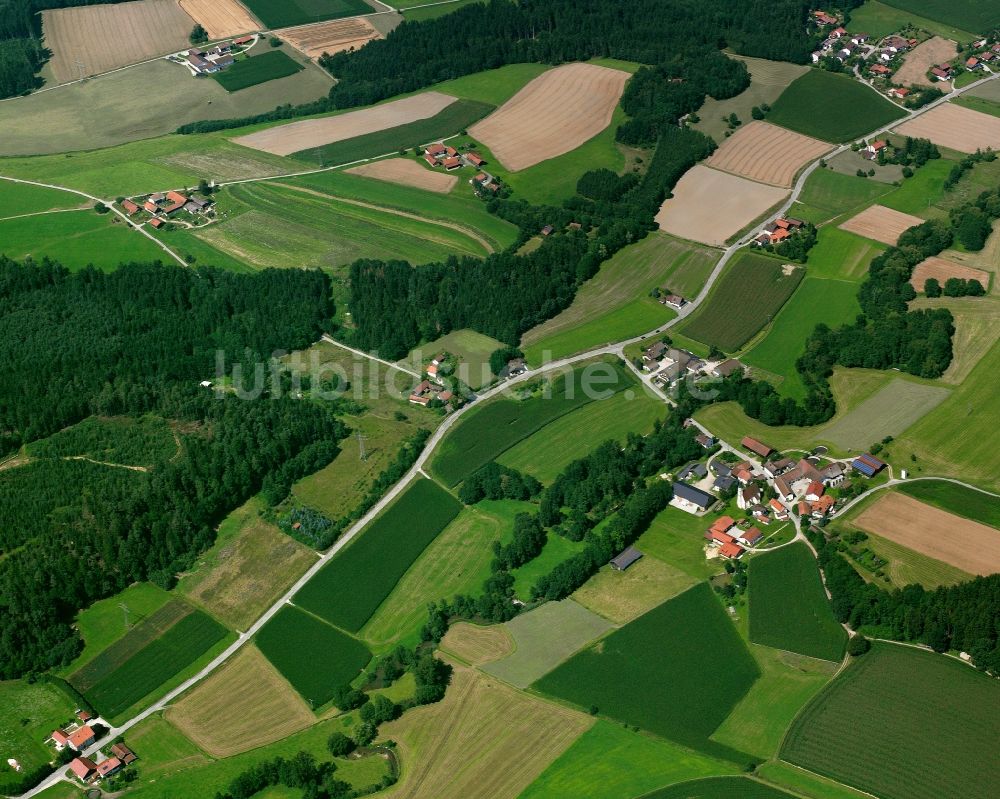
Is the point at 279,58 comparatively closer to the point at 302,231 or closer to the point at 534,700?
the point at 302,231

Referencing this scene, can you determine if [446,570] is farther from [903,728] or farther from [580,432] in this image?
[903,728]

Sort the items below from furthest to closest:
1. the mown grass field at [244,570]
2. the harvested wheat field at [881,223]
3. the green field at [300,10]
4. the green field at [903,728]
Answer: the green field at [300,10]
the harvested wheat field at [881,223]
the mown grass field at [244,570]
the green field at [903,728]

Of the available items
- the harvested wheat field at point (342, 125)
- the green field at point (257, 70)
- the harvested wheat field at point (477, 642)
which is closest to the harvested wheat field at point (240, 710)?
the harvested wheat field at point (477, 642)

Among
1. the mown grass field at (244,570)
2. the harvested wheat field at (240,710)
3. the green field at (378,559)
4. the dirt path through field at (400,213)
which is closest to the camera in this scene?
the harvested wheat field at (240,710)

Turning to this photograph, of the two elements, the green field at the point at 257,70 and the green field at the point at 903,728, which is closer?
the green field at the point at 903,728

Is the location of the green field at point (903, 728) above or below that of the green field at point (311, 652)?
above

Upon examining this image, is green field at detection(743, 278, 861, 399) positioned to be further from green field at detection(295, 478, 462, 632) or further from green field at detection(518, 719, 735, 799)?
green field at detection(518, 719, 735, 799)

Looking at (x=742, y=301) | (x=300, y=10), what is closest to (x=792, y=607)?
(x=742, y=301)

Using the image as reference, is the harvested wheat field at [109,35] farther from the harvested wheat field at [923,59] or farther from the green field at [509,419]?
the harvested wheat field at [923,59]
